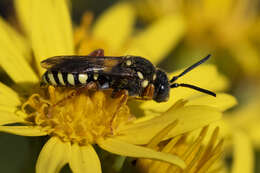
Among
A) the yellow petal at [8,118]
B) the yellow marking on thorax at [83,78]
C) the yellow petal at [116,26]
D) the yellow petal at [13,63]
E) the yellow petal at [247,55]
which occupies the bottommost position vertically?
the yellow petal at [8,118]

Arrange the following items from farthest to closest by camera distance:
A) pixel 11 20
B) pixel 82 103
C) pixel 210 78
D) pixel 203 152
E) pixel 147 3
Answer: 1. pixel 147 3
2. pixel 11 20
3. pixel 210 78
4. pixel 82 103
5. pixel 203 152

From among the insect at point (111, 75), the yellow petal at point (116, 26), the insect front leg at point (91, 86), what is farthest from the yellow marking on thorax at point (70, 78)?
the yellow petal at point (116, 26)

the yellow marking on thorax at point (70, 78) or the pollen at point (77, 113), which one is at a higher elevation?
the yellow marking on thorax at point (70, 78)

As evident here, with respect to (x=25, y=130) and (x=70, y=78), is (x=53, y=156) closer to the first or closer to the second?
(x=25, y=130)

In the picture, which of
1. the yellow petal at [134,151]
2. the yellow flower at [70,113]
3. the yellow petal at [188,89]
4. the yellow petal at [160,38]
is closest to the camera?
the yellow petal at [134,151]

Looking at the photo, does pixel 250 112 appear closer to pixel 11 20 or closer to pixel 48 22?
pixel 11 20

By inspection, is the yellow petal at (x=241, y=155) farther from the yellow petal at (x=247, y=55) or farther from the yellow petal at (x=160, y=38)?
the yellow petal at (x=247, y=55)

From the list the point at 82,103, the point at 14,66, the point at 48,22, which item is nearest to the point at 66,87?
the point at 82,103

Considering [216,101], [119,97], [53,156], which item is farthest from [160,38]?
[53,156]
